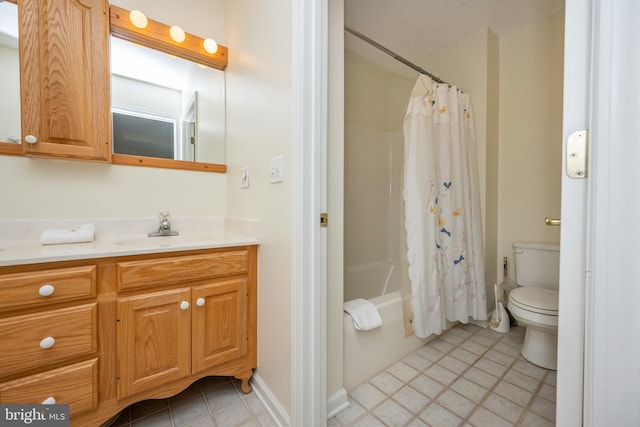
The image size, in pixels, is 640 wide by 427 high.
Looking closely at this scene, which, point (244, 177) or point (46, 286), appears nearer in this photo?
point (46, 286)

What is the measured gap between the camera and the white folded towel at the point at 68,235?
43.4 inches

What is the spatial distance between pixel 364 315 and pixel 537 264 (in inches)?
57.6

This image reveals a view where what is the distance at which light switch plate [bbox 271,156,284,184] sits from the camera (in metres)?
1.09

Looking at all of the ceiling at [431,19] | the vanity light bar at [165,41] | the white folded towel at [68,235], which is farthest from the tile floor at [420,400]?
the ceiling at [431,19]

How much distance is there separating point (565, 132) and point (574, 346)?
414mm

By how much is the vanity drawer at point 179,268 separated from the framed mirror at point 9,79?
2.85 feet

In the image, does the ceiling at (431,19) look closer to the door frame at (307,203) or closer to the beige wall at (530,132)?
the beige wall at (530,132)

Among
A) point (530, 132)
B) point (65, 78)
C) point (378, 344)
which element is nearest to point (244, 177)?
point (65, 78)

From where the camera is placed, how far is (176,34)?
150 cm

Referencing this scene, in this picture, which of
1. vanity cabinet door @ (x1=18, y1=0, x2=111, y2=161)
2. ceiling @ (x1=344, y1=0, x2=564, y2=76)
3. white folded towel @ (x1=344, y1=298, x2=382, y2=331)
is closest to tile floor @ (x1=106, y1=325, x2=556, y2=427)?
white folded towel @ (x1=344, y1=298, x2=382, y2=331)

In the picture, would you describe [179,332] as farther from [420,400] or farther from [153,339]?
[420,400]

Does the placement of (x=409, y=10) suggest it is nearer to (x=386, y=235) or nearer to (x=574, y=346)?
(x=386, y=235)

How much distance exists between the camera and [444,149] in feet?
5.88

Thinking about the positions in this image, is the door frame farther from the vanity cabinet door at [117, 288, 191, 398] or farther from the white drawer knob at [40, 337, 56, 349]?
the white drawer knob at [40, 337, 56, 349]
